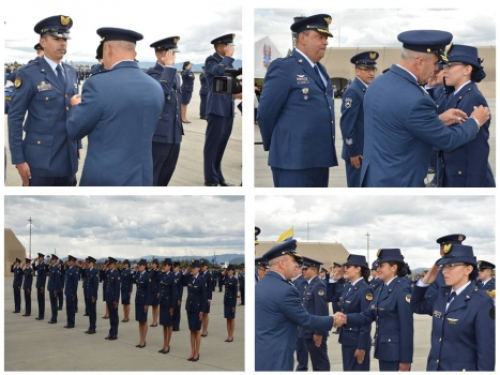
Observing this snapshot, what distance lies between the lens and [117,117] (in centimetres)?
484

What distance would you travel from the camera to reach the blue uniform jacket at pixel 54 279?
7.33 m

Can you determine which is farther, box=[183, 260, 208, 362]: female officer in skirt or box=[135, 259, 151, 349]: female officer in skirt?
box=[183, 260, 208, 362]: female officer in skirt

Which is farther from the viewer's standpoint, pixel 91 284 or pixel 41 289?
pixel 41 289

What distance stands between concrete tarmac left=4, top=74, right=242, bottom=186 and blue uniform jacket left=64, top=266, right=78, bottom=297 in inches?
61.7

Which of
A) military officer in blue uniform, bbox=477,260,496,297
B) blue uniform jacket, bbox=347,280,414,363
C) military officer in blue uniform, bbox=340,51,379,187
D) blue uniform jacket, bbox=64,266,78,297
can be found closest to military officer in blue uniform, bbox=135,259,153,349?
blue uniform jacket, bbox=64,266,78,297

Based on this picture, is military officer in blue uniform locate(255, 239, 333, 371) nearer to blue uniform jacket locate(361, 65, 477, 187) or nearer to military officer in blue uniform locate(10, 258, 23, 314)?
blue uniform jacket locate(361, 65, 477, 187)

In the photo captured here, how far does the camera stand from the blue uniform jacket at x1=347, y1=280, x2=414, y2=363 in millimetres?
5906

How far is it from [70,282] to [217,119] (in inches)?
111

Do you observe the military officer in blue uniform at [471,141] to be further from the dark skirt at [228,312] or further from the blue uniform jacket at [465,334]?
the dark skirt at [228,312]

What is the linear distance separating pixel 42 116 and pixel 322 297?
3.64 m

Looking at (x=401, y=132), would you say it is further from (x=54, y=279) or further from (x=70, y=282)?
(x=54, y=279)

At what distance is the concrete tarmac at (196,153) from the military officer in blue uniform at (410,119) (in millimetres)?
1601

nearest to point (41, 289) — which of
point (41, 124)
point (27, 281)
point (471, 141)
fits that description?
point (27, 281)

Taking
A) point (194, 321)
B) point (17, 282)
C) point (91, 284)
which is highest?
point (17, 282)
